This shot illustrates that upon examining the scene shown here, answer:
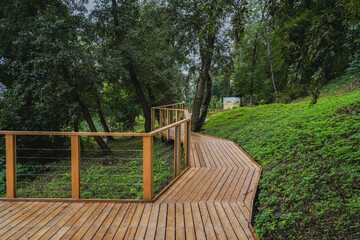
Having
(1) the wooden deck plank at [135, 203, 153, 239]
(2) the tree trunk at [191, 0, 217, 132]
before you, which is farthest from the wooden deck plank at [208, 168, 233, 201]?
(2) the tree trunk at [191, 0, 217, 132]

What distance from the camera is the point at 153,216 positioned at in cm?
266

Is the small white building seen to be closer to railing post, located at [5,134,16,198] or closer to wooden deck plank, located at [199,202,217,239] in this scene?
wooden deck plank, located at [199,202,217,239]

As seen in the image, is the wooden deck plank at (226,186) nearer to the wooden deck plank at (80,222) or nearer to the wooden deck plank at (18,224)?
the wooden deck plank at (80,222)

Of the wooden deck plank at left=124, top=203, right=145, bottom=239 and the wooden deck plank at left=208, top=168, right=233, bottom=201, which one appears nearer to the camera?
the wooden deck plank at left=124, top=203, right=145, bottom=239

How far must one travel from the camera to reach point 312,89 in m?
2.21

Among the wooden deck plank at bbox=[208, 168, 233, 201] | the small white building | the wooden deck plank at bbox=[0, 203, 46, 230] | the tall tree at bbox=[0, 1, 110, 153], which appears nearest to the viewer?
the wooden deck plank at bbox=[0, 203, 46, 230]

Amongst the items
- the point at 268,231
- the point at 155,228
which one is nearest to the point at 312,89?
the point at 268,231

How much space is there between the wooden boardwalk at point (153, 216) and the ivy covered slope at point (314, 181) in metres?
0.31

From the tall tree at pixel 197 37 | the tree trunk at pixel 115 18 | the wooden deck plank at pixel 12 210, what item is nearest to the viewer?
the wooden deck plank at pixel 12 210

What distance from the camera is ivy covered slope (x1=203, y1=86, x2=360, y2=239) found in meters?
2.28

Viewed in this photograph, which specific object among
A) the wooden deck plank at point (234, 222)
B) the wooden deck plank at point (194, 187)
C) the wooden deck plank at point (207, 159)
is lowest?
the wooden deck plank at point (234, 222)

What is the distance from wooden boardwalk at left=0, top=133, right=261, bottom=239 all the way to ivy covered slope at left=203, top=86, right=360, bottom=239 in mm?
309

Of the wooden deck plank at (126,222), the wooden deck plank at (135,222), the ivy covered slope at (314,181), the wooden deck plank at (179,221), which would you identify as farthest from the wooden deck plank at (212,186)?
the wooden deck plank at (126,222)

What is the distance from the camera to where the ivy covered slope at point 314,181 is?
7.49 ft
